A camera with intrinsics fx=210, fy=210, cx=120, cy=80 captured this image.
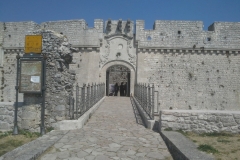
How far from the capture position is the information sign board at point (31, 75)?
5.95 metres

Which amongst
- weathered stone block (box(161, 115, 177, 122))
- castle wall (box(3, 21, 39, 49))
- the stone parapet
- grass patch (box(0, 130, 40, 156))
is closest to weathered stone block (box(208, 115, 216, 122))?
the stone parapet

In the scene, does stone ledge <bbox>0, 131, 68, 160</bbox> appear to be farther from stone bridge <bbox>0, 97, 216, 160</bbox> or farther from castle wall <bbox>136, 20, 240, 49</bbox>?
castle wall <bbox>136, 20, 240, 49</bbox>

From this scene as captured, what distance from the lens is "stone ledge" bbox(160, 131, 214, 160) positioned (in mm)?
3411

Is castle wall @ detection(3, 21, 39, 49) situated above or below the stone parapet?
above

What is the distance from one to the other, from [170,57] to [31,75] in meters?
12.2

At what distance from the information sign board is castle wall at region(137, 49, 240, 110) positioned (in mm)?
10907

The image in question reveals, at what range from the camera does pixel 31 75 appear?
234 inches

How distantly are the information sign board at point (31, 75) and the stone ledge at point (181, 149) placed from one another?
3.78 m

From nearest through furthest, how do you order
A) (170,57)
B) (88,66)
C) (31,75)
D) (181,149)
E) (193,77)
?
(181,149), (31,75), (193,77), (170,57), (88,66)

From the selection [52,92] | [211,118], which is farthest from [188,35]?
[52,92]

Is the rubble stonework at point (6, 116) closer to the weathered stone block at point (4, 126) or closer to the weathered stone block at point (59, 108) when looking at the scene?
the weathered stone block at point (4, 126)

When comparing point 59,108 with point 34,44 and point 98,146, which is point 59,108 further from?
point 98,146

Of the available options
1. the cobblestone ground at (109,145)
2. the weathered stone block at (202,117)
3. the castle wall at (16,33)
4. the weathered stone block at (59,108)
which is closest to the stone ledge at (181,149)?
the cobblestone ground at (109,145)

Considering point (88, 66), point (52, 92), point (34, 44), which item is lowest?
point (52, 92)
